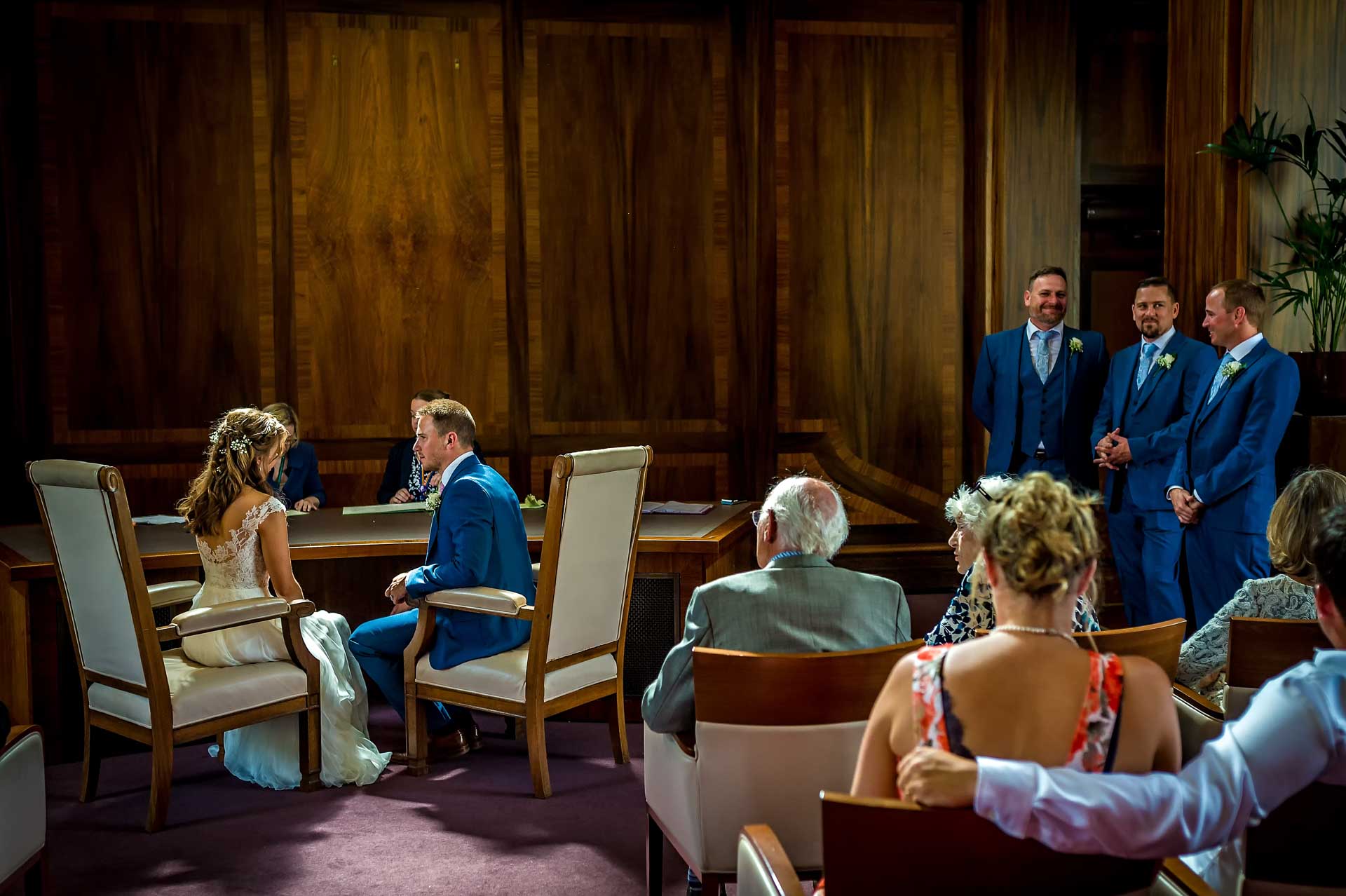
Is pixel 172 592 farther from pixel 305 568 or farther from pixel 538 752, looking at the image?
pixel 538 752

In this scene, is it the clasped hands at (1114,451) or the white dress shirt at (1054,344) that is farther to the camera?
the white dress shirt at (1054,344)

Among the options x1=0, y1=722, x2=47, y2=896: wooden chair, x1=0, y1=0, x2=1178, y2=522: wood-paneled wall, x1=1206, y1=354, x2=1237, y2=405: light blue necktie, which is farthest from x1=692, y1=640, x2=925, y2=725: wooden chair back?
x1=0, y1=0, x2=1178, y2=522: wood-paneled wall

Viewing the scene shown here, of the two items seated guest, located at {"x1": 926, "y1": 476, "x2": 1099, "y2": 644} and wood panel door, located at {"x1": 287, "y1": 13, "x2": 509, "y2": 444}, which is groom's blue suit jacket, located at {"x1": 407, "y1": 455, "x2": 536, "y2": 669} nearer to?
seated guest, located at {"x1": 926, "y1": 476, "x2": 1099, "y2": 644}

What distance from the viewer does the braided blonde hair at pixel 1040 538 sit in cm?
146

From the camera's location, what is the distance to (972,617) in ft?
8.74

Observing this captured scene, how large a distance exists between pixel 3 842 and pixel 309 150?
465 centimetres

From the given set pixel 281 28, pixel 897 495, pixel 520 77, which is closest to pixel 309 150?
pixel 281 28

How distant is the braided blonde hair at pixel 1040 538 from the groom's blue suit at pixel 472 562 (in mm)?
2302

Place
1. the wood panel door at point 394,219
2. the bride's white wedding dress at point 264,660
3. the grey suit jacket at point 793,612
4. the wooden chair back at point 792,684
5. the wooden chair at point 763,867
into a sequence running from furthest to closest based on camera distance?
the wood panel door at point 394,219, the bride's white wedding dress at point 264,660, the grey suit jacket at point 793,612, the wooden chair back at point 792,684, the wooden chair at point 763,867

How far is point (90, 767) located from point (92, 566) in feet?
2.03

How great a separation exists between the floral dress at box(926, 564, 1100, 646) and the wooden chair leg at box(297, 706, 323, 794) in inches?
72.0

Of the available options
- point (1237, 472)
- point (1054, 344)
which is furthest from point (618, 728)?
point (1054, 344)

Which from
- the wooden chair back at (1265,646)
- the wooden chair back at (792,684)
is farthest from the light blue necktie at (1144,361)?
the wooden chair back at (792,684)

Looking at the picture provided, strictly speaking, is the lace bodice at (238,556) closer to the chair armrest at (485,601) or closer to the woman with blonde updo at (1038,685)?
the chair armrest at (485,601)
